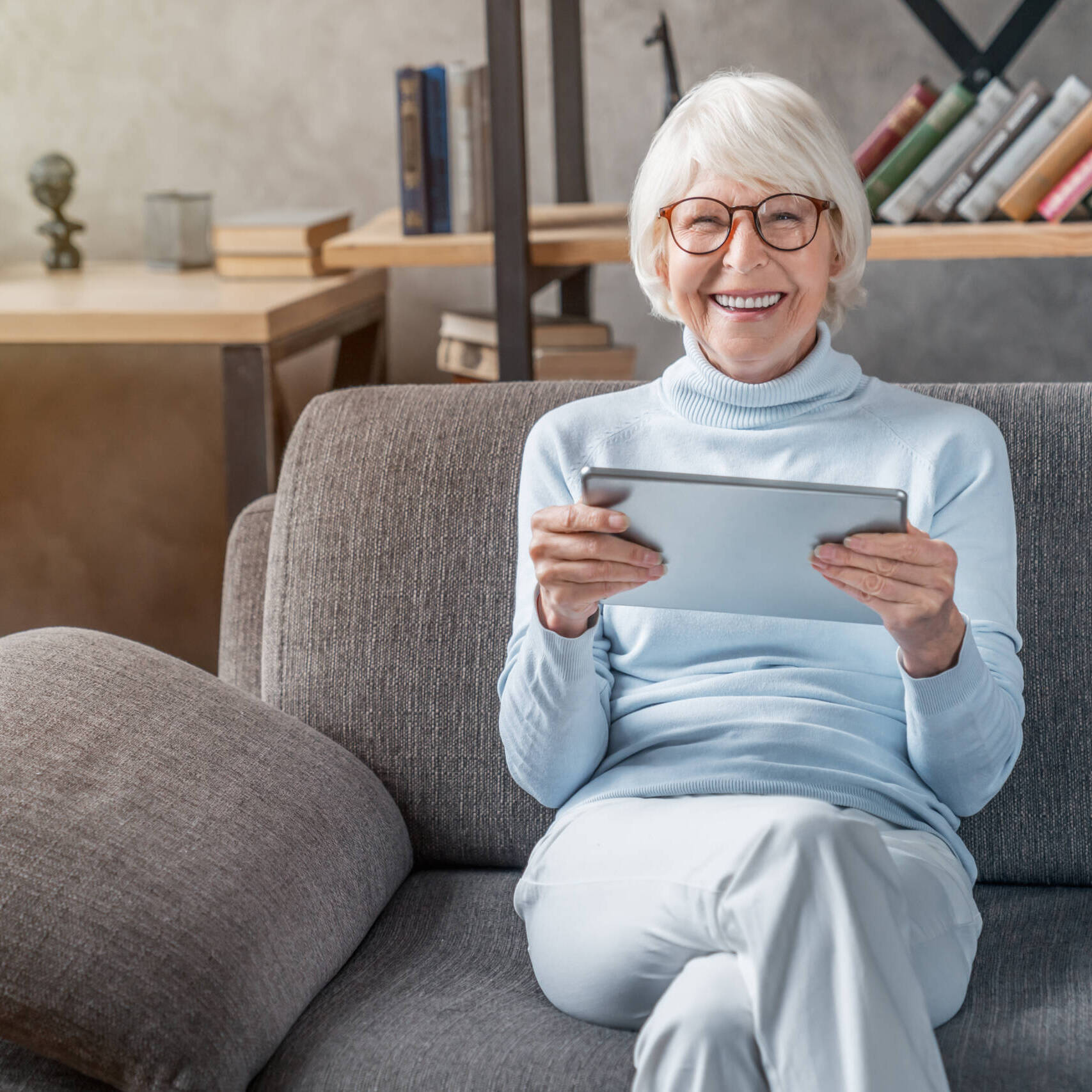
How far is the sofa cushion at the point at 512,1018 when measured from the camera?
0.99 metres

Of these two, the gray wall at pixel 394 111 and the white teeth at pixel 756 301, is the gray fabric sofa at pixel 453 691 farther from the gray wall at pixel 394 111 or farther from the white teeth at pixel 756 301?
the gray wall at pixel 394 111

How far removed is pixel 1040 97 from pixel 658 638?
Answer: 113 centimetres

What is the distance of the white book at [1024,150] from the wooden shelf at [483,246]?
0.50m

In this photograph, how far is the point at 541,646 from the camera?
44.2 inches

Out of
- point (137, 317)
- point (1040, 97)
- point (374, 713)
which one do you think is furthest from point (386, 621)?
point (1040, 97)

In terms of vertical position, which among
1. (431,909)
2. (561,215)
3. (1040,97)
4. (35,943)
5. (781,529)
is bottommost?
(431,909)

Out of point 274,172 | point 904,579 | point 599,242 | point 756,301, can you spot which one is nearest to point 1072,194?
point 599,242

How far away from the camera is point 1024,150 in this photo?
190 centimetres

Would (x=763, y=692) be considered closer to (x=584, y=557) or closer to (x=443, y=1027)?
(x=584, y=557)

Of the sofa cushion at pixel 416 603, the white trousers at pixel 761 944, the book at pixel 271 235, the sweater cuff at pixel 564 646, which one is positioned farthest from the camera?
the book at pixel 271 235

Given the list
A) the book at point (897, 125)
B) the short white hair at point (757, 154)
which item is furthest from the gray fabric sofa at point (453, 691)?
the book at point (897, 125)

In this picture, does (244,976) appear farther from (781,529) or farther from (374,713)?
(781,529)

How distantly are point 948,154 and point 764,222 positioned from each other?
846mm

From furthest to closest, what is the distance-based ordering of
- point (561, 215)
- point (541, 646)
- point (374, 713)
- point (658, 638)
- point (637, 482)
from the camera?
point (561, 215) → point (374, 713) → point (658, 638) → point (541, 646) → point (637, 482)
